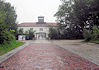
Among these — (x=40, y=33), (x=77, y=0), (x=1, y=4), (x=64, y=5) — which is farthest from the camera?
(x=40, y=33)

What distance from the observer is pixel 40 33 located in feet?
200

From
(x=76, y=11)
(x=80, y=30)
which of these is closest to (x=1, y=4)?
(x=76, y=11)

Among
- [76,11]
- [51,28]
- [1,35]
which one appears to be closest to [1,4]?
[1,35]

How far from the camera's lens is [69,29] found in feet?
151

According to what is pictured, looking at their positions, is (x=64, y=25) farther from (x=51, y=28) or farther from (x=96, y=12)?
(x=96, y=12)

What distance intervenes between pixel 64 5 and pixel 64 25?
7.26 meters

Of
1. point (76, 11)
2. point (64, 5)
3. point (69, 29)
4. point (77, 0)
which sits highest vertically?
point (64, 5)

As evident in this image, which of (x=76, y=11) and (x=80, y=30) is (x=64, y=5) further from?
(x=76, y=11)

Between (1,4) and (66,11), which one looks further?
(66,11)

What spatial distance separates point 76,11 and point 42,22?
36.4 meters

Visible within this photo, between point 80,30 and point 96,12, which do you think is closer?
point 96,12

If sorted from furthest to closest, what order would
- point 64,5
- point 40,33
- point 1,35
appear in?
point 40,33 → point 64,5 → point 1,35

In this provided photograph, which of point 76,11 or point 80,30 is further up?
point 76,11

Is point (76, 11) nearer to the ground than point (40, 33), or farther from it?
farther from it
